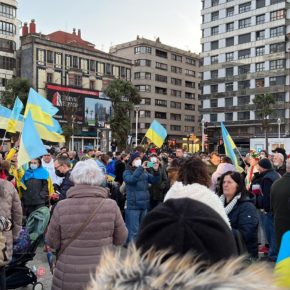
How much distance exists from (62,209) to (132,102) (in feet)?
173

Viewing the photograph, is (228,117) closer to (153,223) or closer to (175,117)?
(175,117)

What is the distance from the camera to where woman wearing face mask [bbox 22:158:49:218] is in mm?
8352

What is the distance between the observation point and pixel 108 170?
1231 centimetres

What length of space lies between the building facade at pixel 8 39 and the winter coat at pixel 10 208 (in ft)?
181

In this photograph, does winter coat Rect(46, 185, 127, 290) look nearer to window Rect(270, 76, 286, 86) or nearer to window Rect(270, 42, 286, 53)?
window Rect(270, 76, 286, 86)

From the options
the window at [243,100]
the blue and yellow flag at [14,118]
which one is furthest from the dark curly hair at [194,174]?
the window at [243,100]

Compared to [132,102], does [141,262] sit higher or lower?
lower

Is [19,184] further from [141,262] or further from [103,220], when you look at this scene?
[141,262]

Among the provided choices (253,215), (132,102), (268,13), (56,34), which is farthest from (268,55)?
(253,215)

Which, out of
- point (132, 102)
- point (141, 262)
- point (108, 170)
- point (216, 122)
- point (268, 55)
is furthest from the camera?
point (216, 122)

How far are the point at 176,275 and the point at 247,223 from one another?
3.57 metres

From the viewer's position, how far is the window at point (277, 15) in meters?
64.6

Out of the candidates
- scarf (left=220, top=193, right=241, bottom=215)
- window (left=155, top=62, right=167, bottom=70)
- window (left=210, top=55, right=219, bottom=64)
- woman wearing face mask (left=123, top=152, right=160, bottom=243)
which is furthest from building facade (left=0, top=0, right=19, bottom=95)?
scarf (left=220, top=193, right=241, bottom=215)

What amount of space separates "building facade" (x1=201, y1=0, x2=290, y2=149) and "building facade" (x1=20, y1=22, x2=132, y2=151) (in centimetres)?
1680
